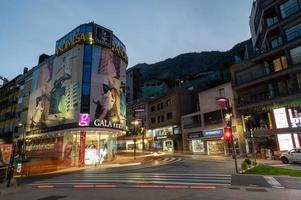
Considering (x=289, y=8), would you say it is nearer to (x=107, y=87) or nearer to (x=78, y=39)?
(x=107, y=87)

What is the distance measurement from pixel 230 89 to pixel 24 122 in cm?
4457

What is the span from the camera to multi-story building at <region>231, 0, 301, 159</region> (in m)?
31.8

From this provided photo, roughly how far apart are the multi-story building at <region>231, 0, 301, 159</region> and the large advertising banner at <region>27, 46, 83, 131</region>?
90.6 feet

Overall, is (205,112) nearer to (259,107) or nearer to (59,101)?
(259,107)

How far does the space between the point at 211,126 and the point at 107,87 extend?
21821 millimetres

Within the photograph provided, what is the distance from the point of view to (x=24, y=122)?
50.5 metres

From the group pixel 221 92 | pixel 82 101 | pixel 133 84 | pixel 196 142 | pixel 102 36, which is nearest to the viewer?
pixel 82 101

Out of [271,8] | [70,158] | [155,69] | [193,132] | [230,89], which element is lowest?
[70,158]

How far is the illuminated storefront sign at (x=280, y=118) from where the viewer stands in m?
32.7

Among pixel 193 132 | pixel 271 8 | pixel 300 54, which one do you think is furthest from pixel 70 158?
pixel 271 8

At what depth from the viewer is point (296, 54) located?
3228 cm

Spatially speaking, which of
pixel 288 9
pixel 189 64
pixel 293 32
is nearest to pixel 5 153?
pixel 293 32

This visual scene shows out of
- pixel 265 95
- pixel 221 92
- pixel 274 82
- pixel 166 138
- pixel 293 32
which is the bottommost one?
pixel 166 138

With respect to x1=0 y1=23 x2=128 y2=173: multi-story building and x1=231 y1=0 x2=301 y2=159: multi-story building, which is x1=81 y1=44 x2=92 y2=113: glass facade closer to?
x1=0 y1=23 x2=128 y2=173: multi-story building
